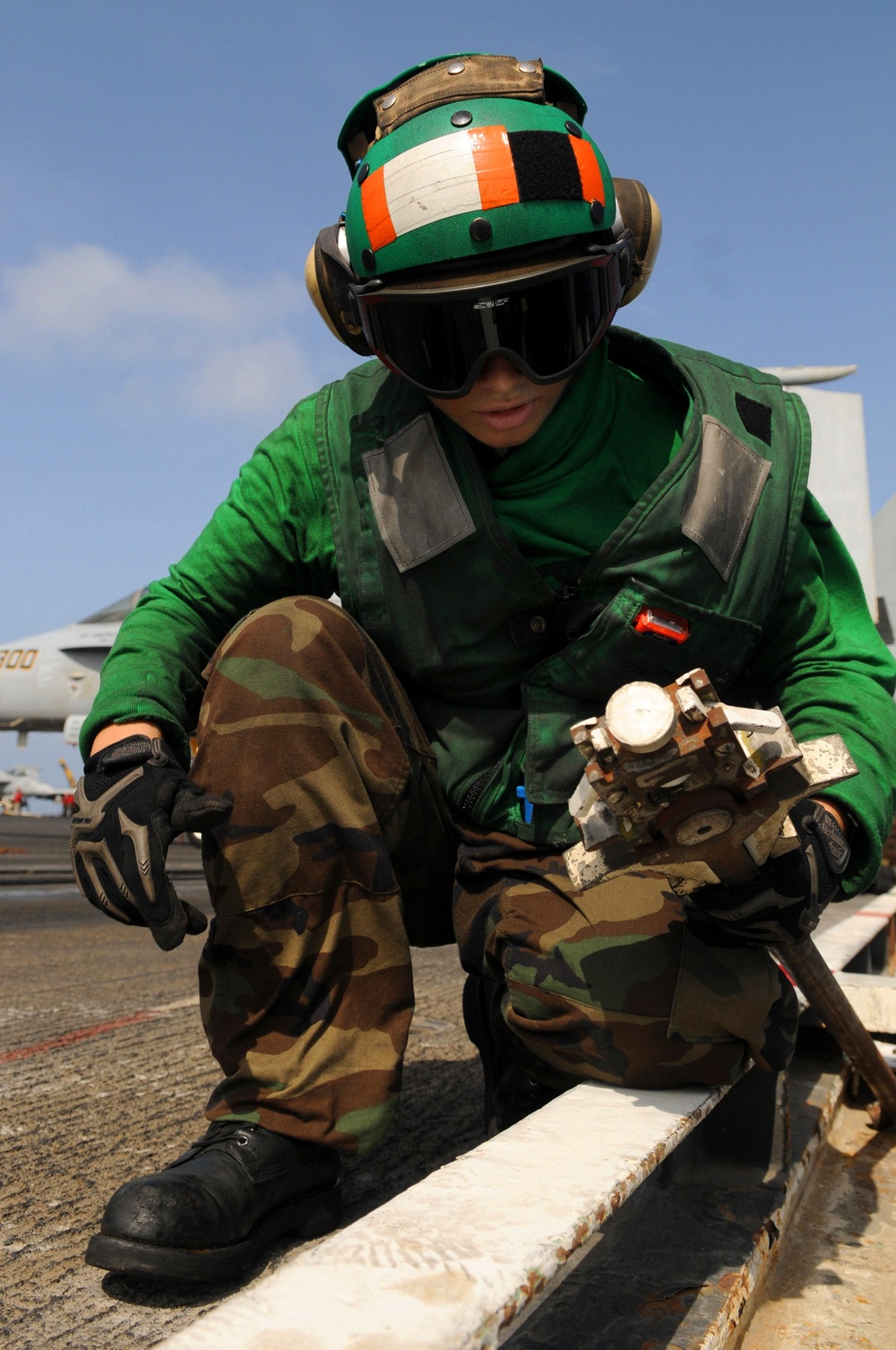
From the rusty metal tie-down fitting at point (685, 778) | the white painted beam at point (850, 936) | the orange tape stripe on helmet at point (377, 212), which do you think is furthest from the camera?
the white painted beam at point (850, 936)

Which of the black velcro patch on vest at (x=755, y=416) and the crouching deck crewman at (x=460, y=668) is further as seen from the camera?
the black velcro patch on vest at (x=755, y=416)

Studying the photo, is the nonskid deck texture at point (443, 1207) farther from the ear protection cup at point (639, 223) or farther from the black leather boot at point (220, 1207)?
the ear protection cup at point (639, 223)

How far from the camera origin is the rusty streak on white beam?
578 mm

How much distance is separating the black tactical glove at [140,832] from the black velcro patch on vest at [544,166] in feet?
2.84

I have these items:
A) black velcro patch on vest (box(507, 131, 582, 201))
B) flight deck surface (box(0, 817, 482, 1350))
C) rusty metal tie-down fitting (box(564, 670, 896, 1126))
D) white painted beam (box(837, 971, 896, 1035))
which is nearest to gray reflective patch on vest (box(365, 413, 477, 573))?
black velcro patch on vest (box(507, 131, 582, 201))

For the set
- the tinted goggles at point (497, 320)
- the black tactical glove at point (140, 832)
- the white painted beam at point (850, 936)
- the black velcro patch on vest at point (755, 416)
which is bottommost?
the white painted beam at point (850, 936)

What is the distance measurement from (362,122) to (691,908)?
1265mm

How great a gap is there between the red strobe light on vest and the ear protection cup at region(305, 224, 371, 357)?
586 millimetres

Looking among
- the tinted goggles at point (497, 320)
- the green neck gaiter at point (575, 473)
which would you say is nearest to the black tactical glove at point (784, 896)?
the green neck gaiter at point (575, 473)

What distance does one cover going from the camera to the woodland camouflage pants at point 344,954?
1287 millimetres

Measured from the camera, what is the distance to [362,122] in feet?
5.37

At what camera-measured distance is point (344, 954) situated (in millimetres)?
1333

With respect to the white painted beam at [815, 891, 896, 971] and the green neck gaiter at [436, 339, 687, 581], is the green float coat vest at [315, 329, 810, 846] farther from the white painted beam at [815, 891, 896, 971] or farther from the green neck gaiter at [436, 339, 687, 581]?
the white painted beam at [815, 891, 896, 971]

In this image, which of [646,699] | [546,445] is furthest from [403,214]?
[646,699]
